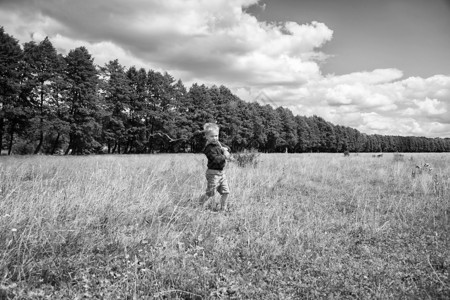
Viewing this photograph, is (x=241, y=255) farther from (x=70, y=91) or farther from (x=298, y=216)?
(x=70, y=91)

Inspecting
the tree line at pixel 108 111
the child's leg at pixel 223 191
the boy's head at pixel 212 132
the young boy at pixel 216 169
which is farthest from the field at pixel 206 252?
the tree line at pixel 108 111

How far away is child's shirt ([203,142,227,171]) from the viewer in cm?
532

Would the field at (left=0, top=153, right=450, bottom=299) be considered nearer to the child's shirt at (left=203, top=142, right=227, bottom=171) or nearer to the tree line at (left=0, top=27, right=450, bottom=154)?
the child's shirt at (left=203, top=142, right=227, bottom=171)

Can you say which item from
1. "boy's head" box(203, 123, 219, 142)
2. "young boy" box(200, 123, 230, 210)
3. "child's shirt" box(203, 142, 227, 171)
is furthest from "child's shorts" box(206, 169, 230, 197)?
"boy's head" box(203, 123, 219, 142)

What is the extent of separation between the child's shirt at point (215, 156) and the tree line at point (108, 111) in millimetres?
1564

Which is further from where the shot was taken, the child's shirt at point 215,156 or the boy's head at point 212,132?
the boy's head at point 212,132

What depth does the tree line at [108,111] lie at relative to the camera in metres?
25.9

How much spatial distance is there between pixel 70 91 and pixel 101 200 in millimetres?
30913

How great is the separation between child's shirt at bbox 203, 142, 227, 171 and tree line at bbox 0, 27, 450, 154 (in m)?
1.56

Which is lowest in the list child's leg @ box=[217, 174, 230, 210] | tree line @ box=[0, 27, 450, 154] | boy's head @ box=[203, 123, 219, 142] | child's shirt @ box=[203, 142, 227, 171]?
child's leg @ box=[217, 174, 230, 210]

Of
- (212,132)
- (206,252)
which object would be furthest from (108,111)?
(206,252)

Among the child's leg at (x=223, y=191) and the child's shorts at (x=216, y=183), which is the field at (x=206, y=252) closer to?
the child's leg at (x=223, y=191)

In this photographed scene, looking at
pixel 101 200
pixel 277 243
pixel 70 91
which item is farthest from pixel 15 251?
pixel 70 91

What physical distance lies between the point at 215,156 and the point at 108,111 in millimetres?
34228
